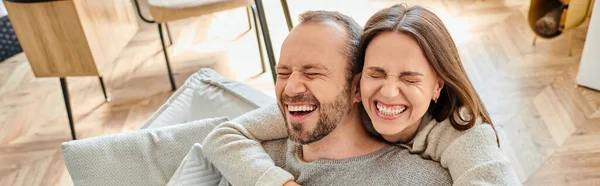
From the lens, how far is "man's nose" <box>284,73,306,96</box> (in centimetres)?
97

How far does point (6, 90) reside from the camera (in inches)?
105

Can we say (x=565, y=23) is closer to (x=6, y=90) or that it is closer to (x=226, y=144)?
(x=226, y=144)

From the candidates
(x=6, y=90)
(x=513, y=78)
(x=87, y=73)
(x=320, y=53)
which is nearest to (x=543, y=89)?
(x=513, y=78)

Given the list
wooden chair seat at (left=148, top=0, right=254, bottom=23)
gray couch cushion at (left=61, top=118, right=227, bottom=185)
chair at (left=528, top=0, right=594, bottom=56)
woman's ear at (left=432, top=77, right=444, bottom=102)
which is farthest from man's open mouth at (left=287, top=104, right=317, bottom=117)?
chair at (left=528, top=0, right=594, bottom=56)

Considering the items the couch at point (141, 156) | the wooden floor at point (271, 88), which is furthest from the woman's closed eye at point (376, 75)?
the wooden floor at point (271, 88)

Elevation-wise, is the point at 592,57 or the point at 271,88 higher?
the point at 592,57

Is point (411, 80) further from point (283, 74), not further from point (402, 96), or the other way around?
point (283, 74)

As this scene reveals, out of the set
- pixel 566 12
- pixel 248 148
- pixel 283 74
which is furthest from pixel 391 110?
pixel 566 12

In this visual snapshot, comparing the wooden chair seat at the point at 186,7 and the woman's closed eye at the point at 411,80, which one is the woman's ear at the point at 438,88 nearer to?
the woman's closed eye at the point at 411,80

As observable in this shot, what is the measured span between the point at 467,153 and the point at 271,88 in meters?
1.60

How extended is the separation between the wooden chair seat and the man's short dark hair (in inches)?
45.5

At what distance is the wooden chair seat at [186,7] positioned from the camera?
213 cm

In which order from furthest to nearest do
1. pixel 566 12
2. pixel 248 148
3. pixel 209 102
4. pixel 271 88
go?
1. pixel 271 88
2. pixel 566 12
3. pixel 209 102
4. pixel 248 148

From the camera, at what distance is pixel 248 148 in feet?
3.56
